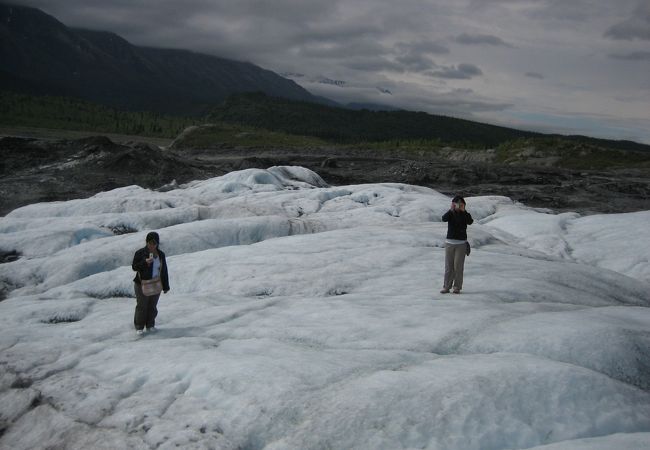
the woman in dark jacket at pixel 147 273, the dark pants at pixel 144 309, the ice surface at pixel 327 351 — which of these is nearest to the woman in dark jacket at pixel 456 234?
the ice surface at pixel 327 351

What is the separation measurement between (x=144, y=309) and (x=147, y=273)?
1.05m

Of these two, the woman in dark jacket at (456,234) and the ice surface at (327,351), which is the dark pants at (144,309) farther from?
the woman in dark jacket at (456,234)

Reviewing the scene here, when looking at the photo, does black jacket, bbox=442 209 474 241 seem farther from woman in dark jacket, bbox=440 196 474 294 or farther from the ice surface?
the ice surface

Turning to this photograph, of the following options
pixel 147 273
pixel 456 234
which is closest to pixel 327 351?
pixel 147 273

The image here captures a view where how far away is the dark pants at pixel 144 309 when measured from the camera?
12844 mm

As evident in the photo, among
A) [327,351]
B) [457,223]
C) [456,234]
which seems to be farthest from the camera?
[456,234]

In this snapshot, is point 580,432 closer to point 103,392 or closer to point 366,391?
point 366,391

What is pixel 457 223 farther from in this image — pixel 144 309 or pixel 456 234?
pixel 144 309

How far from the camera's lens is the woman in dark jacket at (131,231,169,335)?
12664 mm

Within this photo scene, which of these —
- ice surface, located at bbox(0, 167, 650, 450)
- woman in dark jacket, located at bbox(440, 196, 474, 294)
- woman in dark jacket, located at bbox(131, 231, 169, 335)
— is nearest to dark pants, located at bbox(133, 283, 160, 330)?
woman in dark jacket, located at bbox(131, 231, 169, 335)

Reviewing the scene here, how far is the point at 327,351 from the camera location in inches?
442

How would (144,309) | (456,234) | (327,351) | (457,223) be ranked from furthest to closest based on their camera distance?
(456,234) → (457,223) → (144,309) → (327,351)

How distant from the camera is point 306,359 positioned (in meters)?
10.5

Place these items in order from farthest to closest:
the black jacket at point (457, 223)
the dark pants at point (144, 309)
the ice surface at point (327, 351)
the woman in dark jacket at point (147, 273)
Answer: the black jacket at point (457, 223)
the dark pants at point (144, 309)
the woman in dark jacket at point (147, 273)
the ice surface at point (327, 351)
